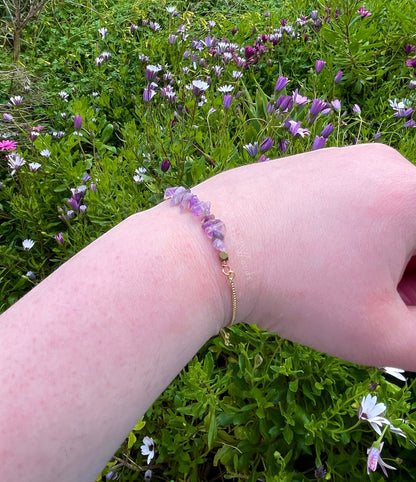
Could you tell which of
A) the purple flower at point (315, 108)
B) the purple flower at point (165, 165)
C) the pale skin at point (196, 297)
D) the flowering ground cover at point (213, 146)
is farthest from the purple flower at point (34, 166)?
the pale skin at point (196, 297)

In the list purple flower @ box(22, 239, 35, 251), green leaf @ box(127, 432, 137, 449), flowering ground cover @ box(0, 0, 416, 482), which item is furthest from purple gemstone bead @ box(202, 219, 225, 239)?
purple flower @ box(22, 239, 35, 251)

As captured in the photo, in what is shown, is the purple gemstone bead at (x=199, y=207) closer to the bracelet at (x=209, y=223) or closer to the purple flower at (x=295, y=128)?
the bracelet at (x=209, y=223)

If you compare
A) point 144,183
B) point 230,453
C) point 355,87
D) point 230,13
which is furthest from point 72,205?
point 230,13

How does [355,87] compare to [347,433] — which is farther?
[355,87]

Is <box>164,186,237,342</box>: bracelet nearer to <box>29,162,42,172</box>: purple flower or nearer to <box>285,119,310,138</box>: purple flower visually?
<box>285,119,310,138</box>: purple flower

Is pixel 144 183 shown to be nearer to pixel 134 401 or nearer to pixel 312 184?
pixel 312 184

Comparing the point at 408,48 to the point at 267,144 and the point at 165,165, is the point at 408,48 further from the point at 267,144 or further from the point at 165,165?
the point at 165,165

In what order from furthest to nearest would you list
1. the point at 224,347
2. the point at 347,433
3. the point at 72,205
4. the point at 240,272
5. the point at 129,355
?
the point at 72,205
the point at 224,347
the point at 347,433
the point at 240,272
the point at 129,355
